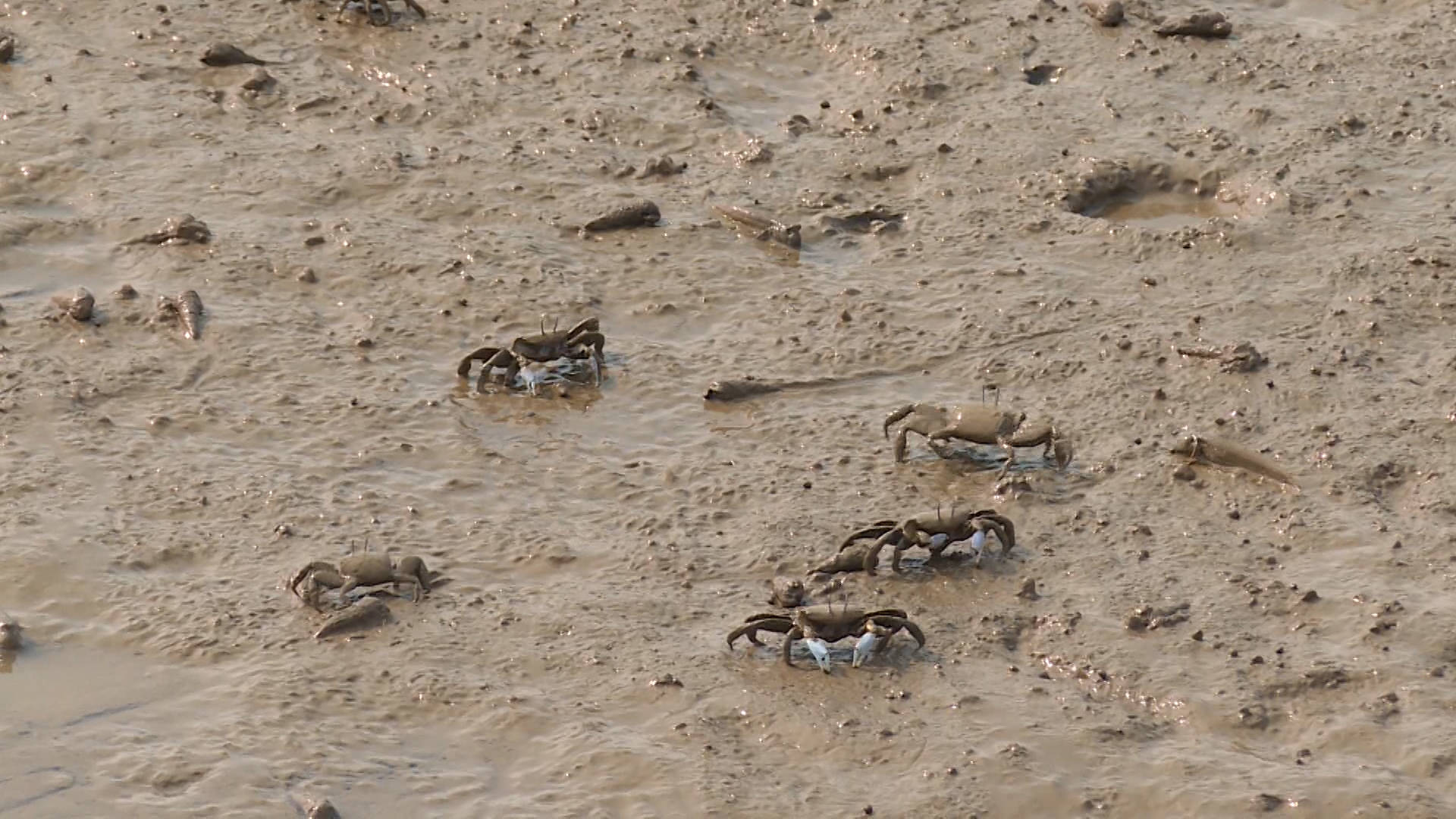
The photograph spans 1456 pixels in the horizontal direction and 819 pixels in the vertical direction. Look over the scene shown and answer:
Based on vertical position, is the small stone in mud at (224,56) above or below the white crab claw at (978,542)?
above

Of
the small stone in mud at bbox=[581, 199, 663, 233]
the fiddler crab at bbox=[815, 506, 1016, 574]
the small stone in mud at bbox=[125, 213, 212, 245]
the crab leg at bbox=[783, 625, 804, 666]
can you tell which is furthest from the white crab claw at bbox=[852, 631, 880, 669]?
the small stone in mud at bbox=[125, 213, 212, 245]

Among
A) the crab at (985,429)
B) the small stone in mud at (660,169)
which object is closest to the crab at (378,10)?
the small stone in mud at (660,169)

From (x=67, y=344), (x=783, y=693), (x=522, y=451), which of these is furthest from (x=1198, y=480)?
(x=67, y=344)

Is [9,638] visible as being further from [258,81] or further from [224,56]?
[224,56]

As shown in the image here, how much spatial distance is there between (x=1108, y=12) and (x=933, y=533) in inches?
174

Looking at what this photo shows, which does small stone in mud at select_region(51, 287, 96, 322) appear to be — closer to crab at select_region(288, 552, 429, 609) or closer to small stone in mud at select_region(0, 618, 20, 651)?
small stone in mud at select_region(0, 618, 20, 651)

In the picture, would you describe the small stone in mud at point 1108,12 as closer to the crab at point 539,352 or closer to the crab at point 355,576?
the crab at point 539,352

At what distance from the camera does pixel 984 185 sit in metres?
9.66

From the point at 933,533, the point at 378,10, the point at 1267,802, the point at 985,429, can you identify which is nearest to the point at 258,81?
the point at 378,10

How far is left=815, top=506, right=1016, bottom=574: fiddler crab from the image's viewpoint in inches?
285

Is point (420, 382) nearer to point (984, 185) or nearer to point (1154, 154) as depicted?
point (984, 185)

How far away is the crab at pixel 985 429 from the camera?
7.75 meters

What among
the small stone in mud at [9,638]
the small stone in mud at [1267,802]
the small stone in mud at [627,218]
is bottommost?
the small stone in mud at [9,638]

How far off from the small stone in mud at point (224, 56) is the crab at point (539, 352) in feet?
9.50
